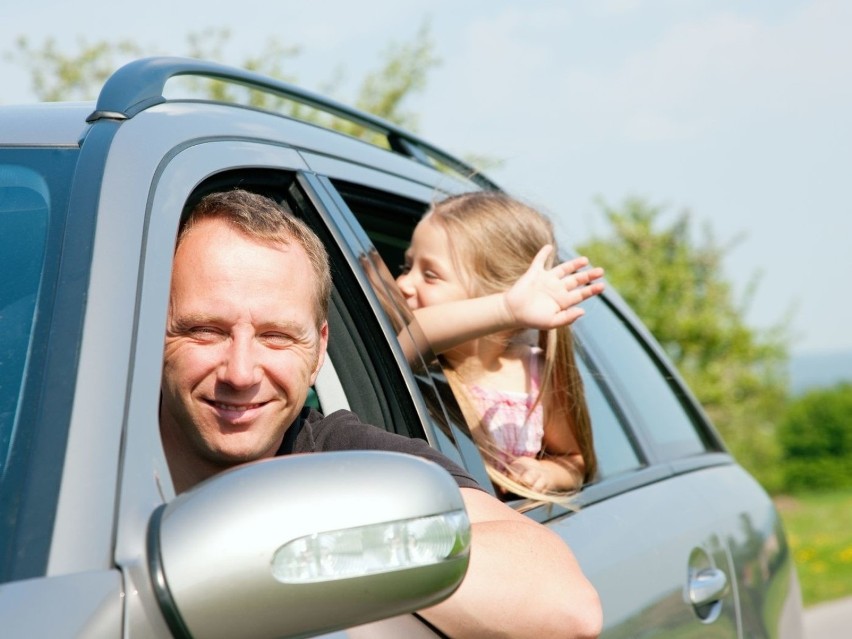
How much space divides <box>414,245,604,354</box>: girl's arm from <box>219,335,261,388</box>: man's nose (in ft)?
3.47

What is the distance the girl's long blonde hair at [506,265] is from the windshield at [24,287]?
1185mm

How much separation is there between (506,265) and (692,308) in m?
17.2

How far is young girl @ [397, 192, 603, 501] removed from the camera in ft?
9.40

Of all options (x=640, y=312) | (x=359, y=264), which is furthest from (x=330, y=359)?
(x=640, y=312)

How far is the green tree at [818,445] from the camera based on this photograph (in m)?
23.6

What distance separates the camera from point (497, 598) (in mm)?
1748

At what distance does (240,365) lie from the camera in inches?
70.0

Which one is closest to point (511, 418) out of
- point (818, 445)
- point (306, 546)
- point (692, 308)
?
point (306, 546)

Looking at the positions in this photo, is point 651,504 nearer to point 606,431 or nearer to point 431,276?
point 606,431

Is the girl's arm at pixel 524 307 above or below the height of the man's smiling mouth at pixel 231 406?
above

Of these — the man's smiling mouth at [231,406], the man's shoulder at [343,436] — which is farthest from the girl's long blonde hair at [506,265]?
the man's smiling mouth at [231,406]

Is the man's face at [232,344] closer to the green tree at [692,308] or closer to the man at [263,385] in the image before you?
the man at [263,385]

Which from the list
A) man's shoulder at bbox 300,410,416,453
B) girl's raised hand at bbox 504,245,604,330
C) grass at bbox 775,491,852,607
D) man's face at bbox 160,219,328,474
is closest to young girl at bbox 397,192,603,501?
girl's raised hand at bbox 504,245,604,330

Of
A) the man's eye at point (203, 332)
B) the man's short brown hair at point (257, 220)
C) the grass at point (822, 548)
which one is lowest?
the man's eye at point (203, 332)
